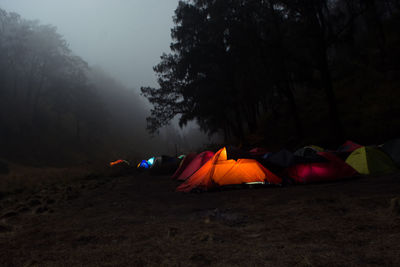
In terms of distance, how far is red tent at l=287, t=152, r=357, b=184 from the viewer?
7277mm

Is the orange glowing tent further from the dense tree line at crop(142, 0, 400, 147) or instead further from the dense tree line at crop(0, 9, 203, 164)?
the dense tree line at crop(0, 9, 203, 164)

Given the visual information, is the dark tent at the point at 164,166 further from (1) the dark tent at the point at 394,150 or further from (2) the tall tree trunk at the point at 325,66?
(1) the dark tent at the point at 394,150

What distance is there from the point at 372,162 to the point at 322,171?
2.42 meters

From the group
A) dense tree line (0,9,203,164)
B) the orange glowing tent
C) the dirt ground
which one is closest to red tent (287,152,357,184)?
the orange glowing tent

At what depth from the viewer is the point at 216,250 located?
2.83 meters

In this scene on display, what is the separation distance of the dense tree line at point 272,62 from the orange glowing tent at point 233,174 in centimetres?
870

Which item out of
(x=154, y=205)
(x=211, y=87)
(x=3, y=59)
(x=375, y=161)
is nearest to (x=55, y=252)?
(x=154, y=205)

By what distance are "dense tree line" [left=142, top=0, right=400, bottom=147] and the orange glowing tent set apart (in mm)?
8698

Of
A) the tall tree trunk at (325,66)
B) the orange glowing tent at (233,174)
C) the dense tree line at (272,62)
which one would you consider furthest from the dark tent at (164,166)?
the tall tree trunk at (325,66)

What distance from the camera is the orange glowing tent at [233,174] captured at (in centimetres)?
723

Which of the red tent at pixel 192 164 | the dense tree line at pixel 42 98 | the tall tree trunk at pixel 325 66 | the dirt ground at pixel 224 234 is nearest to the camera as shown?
the dirt ground at pixel 224 234

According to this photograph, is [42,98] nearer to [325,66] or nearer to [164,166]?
[164,166]

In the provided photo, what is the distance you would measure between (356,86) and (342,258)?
78.8 feet

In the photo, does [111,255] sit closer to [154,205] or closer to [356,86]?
[154,205]
